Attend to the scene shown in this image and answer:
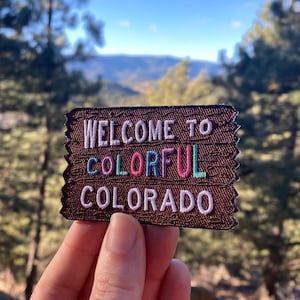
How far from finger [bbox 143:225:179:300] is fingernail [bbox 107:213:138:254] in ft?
0.79

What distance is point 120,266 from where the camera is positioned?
1.29m

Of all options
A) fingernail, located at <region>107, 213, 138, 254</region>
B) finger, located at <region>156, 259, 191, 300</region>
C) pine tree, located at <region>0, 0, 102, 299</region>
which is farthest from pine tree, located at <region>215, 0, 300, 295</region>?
fingernail, located at <region>107, 213, 138, 254</region>

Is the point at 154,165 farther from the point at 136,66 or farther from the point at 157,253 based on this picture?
the point at 136,66

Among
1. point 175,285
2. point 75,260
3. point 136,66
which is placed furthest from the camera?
point 136,66

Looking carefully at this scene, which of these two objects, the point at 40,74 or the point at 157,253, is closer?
the point at 157,253

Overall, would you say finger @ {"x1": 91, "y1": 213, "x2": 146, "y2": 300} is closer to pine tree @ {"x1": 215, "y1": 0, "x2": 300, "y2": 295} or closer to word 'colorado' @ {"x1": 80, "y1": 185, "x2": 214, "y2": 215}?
word 'colorado' @ {"x1": 80, "y1": 185, "x2": 214, "y2": 215}

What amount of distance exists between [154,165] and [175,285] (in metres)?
0.64

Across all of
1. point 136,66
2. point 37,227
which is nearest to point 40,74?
point 37,227

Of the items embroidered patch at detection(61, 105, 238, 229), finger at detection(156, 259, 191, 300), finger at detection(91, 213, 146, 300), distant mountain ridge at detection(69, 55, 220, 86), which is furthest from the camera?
distant mountain ridge at detection(69, 55, 220, 86)

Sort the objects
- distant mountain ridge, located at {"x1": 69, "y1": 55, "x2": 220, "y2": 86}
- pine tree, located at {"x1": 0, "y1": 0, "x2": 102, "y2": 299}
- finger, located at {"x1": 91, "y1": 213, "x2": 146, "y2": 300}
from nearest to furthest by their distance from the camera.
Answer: finger, located at {"x1": 91, "y1": 213, "x2": 146, "y2": 300}
pine tree, located at {"x1": 0, "y1": 0, "x2": 102, "y2": 299}
distant mountain ridge, located at {"x1": 69, "y1": 55, "x2": 220, "y2": 86}

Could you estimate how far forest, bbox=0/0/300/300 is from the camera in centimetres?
800

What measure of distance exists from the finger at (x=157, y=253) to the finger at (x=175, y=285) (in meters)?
0.03

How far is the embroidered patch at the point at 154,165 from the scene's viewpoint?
147 cm

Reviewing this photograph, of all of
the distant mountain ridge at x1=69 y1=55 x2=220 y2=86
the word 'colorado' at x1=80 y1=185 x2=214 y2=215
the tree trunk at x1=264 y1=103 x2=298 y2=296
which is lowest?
the word 'colorado' at x1=80 y1=185 x2=214 y2=215
